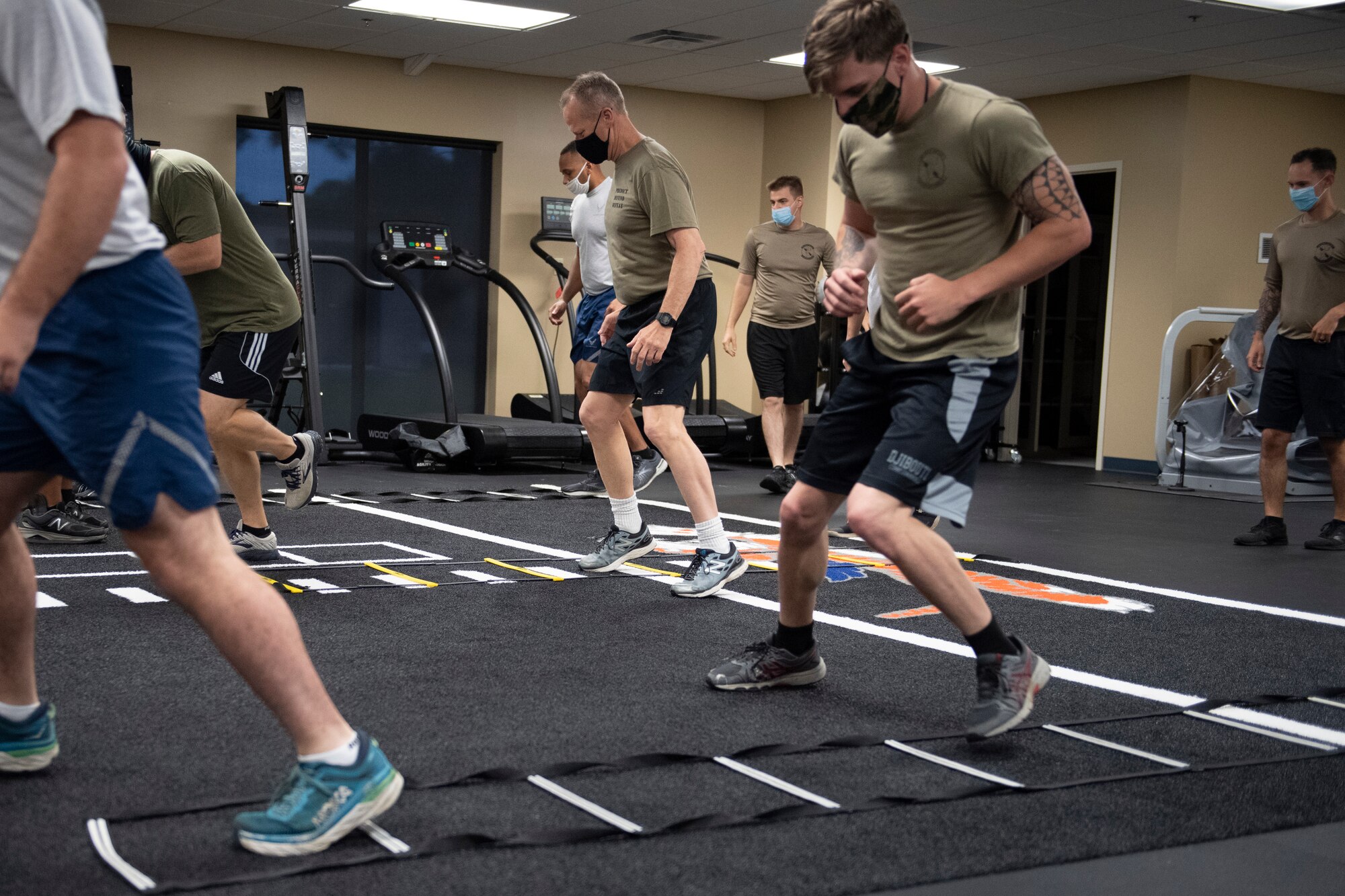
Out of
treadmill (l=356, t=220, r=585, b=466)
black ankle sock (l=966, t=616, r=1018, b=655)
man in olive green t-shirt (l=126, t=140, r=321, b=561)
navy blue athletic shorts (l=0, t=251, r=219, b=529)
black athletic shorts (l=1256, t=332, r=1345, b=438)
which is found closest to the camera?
navy blue athletic shorts (l=0, t=251, r=219, b=529)

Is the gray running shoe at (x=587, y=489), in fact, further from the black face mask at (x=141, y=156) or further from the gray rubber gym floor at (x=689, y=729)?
the black face mask at (x=141, y=156)

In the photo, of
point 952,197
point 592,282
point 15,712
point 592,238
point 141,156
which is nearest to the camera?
Answer: point 15,712

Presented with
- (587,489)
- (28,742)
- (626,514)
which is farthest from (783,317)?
(28,742)

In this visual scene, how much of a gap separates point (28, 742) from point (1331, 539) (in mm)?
4956

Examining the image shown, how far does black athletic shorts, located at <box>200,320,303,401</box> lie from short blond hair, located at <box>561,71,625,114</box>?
1092 millimetres

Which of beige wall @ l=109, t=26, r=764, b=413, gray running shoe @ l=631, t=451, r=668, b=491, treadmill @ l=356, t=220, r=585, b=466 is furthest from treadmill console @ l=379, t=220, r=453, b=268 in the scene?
gray running shoe @ l=631, t=451, r=668, b=491

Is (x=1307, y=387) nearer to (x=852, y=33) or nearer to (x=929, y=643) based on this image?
(x=929, y=643)

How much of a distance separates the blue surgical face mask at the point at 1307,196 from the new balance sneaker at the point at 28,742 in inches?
197

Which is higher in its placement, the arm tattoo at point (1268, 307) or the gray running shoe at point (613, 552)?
the arm tattoo at point (1268, 307)

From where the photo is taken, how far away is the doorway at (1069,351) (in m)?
10.8

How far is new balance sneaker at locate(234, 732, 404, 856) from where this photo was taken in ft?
5.85

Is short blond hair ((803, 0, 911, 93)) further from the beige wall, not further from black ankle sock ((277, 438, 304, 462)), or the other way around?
the beige wall

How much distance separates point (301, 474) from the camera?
4508 millimetres

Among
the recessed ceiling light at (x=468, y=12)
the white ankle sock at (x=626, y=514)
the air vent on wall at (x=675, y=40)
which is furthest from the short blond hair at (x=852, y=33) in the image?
the air vent on wall at (x=675, y=40)
